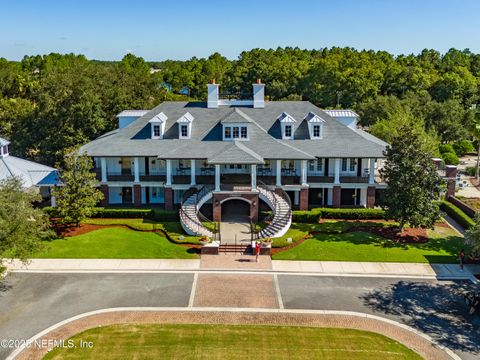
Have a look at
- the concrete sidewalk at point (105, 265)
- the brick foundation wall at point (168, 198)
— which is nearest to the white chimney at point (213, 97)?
the brick foundation wall at point (168, 198)

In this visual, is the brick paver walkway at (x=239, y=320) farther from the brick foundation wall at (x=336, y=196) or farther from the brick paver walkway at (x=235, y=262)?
the brick foundation wall at (x=336, y=196)

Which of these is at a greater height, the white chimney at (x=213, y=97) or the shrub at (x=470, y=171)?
the white chimney at (x=213, y=97)

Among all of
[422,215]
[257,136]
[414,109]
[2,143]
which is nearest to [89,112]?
[2,143]

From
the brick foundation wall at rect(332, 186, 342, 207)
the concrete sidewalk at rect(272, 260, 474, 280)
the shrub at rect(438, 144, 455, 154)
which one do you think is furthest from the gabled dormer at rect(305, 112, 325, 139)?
the shrub at rect(438, 144, 455, 154)

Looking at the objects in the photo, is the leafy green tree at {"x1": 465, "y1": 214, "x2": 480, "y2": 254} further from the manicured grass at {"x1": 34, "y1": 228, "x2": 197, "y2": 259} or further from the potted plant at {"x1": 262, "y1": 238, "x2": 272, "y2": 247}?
the manicured grass at {"x1": 34, "y1": 228, "x2": 197, "y2": 259}

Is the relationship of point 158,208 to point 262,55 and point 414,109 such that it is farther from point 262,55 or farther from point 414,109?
point 262,55

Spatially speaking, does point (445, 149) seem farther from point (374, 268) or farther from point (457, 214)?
point (374, 268)

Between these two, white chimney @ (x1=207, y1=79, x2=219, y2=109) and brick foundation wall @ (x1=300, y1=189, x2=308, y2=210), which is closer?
brick foundation wall @ (x1=300, y1=189, x2=308, y2=210)

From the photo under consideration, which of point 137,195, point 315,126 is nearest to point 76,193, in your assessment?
point 137,195
